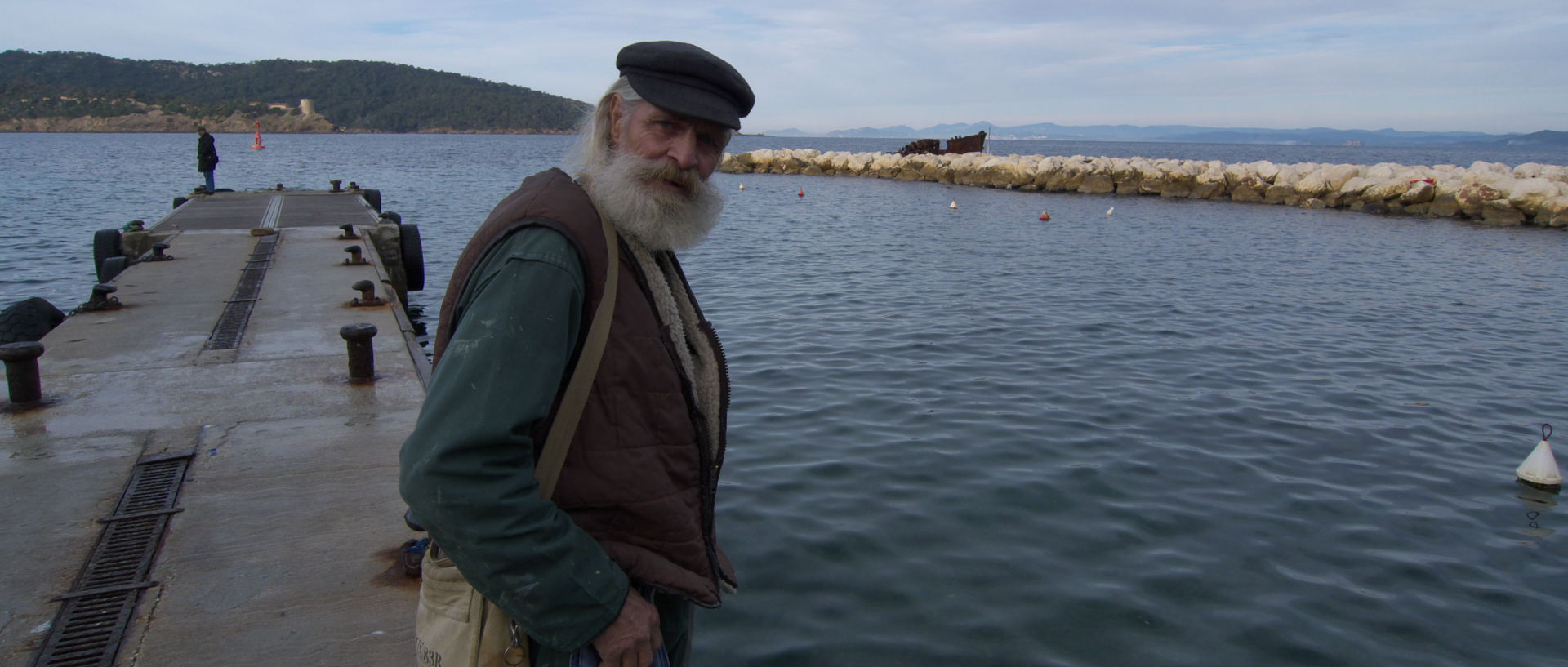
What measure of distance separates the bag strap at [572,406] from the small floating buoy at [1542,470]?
311 inches

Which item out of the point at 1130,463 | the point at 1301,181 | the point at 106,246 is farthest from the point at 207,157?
the point at 1301,181

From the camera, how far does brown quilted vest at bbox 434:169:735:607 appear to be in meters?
1.71

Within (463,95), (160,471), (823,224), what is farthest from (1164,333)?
(463,95)

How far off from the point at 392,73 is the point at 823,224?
18704 cm

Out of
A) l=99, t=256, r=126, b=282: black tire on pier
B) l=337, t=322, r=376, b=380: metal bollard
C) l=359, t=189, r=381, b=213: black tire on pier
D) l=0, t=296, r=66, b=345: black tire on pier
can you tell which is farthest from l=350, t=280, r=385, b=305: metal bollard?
l=359, t=189, r=381, b=213: black tire on pier

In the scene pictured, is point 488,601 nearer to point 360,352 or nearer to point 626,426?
point 626,426

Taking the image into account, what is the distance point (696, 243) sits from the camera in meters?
2.15

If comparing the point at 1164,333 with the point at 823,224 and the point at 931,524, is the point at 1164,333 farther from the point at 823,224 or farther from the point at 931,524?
the point at 823,224

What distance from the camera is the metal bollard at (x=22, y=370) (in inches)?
207

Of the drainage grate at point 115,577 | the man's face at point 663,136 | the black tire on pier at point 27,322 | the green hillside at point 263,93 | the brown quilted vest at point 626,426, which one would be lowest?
the drainage grate at point 115,577

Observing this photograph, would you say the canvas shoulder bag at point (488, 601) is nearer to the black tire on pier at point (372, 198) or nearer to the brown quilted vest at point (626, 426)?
the brown quilted vest at point (626, 426)

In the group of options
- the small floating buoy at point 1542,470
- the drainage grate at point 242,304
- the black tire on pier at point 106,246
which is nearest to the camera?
the small floating buoy at point 1542,470

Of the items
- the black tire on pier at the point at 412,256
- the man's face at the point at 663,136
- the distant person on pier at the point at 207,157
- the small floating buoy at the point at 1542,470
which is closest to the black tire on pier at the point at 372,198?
the distant person on pier at the point at 207,157

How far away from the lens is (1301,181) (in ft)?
113
